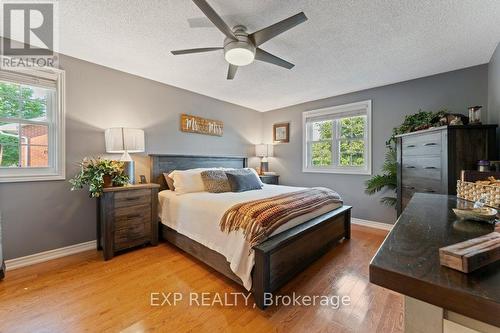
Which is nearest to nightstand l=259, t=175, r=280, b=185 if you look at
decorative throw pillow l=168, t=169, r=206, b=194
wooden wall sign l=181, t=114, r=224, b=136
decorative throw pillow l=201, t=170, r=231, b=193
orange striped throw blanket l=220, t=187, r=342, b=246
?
wooden wall sign l=181, t=114, r=224, b=136

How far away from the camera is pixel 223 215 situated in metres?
2.11

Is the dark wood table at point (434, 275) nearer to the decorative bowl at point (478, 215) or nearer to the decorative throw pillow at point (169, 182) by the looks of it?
the decorative bowl at point (478, 215)

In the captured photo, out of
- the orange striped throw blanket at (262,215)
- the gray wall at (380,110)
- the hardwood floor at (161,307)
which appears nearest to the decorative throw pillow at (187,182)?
the hardwood floor at (161,307)

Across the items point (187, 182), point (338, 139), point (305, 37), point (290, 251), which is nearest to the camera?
point (290, 251)

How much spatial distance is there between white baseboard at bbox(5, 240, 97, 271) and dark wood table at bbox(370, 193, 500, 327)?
343 cm

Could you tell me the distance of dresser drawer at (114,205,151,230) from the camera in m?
2.62

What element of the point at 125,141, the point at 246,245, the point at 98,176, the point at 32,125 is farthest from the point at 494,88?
the point at 32,125

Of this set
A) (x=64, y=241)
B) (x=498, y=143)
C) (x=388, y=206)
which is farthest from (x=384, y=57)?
(x=64, y=241)

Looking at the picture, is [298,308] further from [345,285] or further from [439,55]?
[439,55]

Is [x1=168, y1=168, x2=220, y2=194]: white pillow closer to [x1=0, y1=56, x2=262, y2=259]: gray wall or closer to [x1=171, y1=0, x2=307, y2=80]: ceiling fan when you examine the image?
[x1=0, y1=56, x2=262, y2=259]: gray wall

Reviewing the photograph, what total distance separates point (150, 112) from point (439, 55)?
404 cm

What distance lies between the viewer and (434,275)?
486mm

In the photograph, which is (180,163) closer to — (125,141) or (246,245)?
(125,141)

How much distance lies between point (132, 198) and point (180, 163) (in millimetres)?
1116
